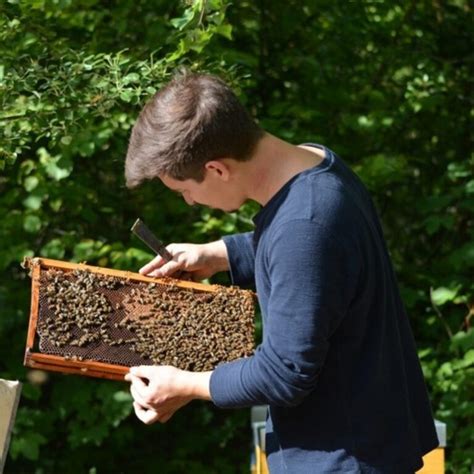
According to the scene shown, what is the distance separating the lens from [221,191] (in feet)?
8.48

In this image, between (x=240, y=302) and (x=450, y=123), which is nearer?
(x=240, y=302)

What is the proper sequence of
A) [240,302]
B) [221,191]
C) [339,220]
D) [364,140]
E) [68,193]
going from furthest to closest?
[364,140]
[68,193]
[240,302]
[221,191]
[339,220]

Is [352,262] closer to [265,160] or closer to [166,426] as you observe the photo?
[265,160]

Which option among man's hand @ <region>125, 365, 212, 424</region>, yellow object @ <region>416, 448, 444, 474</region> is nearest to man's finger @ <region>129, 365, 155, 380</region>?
man's hand @ <region>125, 365, 212, 424</region>

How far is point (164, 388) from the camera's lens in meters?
2.64

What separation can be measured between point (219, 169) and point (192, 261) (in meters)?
0.66

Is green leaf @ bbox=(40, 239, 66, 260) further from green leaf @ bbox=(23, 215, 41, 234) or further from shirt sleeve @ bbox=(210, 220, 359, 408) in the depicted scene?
shirt sleeve @ bbox=(210, 220, 359, 408)

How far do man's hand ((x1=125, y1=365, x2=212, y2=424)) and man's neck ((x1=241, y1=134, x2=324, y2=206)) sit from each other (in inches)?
18.6

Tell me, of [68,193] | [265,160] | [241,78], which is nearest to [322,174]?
[265,160]

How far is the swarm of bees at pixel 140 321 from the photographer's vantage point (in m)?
2.86

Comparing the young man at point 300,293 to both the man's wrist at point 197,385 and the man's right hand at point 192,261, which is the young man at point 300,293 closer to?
the man's wrist at point 197,385

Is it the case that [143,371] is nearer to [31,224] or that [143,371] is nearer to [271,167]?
[271,167]

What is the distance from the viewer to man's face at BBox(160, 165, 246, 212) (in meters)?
2.56

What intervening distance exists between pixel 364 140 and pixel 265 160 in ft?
10.2
